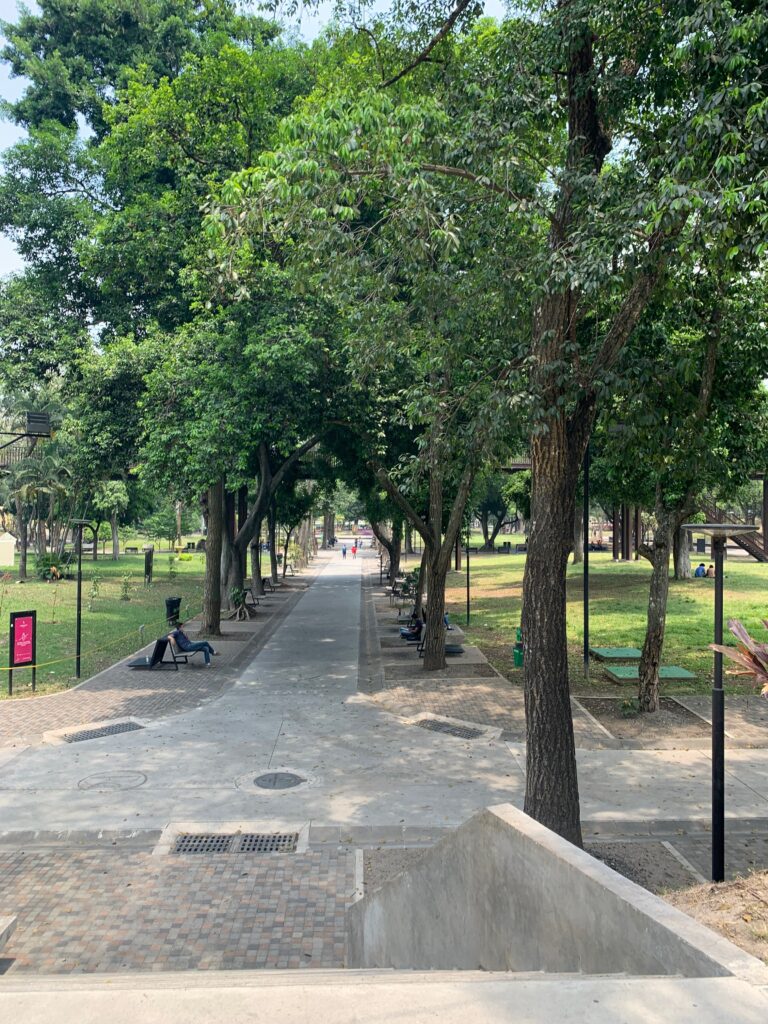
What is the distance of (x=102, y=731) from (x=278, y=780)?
11.3 ft

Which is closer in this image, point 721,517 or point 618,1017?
point 618,1017

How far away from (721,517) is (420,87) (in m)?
22.3

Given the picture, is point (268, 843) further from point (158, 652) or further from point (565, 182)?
point (158, 652)

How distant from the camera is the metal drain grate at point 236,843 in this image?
719cm

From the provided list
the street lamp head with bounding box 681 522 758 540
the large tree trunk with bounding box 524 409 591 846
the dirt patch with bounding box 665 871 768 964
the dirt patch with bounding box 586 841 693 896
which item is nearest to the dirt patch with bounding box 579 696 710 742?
the dirt patch with bounding box 586 841 693 896

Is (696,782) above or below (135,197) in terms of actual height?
below

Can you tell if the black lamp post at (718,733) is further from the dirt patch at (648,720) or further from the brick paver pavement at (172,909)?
the dirt patch at (648,720)

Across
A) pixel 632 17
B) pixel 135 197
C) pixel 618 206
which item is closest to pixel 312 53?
pixel 135 197

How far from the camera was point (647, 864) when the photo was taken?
270 inches

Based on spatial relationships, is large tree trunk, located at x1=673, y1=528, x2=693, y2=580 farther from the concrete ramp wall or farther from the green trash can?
the concrete ramp wall

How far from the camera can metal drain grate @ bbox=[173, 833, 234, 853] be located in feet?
23.6

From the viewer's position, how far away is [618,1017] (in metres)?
2.51

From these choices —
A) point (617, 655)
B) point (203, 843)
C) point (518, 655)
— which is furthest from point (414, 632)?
point (203, 843)

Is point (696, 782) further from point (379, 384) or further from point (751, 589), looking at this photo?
point (751, 589)
